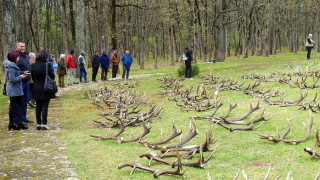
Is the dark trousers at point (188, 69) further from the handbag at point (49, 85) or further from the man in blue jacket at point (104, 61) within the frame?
the handbag at point (49, 85)

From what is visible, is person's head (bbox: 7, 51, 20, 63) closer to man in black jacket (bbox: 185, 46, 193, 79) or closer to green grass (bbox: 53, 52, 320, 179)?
green grass (bbox: 53, 52, 320, 179)

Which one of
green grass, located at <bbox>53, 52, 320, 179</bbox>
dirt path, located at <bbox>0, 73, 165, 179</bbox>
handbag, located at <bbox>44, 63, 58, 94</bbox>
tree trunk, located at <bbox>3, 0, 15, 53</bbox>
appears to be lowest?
dirt path, located at <bbox>0, 73, 165, 179</bbox>

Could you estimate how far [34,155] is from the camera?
6.73m

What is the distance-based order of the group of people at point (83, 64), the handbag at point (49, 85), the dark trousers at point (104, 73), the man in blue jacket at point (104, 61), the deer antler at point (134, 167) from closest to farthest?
1. the deer antler at point (134, 167)
2. the handbag at point (49, 85)
3. the group of people at point (83, 64)
4. the man in blue jacket at point (104, 61)
5. the dark trousers at point (104, 73)

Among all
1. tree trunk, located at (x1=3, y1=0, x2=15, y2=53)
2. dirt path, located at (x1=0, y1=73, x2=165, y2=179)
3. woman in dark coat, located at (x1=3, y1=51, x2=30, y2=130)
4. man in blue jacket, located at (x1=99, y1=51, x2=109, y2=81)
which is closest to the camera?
dirt path, located at (x1=0, y1=73, x2=165, y2=179)

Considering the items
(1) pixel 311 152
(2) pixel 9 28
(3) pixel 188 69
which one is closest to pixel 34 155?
(1) pixel 311 152

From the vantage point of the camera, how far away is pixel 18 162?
6.30 meters

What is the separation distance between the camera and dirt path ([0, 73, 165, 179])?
5.64 metres

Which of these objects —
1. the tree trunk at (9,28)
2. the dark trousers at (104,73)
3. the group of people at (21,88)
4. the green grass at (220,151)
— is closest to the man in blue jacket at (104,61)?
the dark trousers at (104,73)

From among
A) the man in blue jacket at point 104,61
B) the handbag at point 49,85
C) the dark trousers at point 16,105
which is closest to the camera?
the handbag at point 49,85

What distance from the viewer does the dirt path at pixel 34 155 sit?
564 cm

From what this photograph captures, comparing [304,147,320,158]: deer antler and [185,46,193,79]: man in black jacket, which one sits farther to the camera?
[185,46,193,79]: man in black jacket

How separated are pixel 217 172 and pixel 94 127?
4906 mm

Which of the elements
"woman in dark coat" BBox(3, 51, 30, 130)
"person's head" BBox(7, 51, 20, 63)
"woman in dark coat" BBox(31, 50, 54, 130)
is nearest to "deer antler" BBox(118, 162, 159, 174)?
"woman in dark coat" BBox(31, 50, 54, 130)
